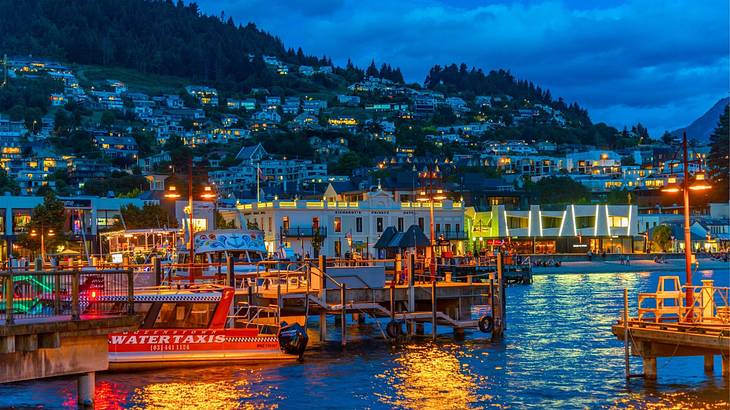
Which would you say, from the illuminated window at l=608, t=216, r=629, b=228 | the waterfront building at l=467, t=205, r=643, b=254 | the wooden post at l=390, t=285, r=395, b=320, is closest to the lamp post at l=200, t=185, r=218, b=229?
the wooden post at l=390, t=285, r=395, b=320

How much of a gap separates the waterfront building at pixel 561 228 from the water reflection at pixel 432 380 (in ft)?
302

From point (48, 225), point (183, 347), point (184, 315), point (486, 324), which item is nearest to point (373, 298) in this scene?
point (486, 324)

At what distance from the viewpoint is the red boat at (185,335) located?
133 ft

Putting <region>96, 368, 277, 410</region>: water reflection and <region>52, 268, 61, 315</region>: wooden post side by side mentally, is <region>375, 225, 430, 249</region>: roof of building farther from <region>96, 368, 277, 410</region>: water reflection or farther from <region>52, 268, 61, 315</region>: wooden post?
<region>52, 268, 61, 315</region>: wooden post

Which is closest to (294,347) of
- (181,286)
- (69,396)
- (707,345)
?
(181,286)

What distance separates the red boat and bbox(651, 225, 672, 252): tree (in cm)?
11606

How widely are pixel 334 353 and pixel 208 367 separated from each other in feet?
23.5

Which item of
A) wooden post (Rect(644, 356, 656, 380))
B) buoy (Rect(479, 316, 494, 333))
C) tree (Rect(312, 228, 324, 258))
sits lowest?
wooden post (Rect(644, 356, 656, 380))

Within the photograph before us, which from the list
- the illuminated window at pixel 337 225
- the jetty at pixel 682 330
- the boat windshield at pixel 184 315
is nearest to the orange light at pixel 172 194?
the boat windshield at pixel 184 315

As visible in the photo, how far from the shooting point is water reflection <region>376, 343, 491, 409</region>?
35.3 m

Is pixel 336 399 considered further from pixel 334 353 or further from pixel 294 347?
pixel 334 353

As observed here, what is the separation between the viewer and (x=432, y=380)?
39.3 meters

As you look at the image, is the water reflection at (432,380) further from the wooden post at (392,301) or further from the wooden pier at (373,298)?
the wooden pier at (373,298)

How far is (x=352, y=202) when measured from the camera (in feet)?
388
